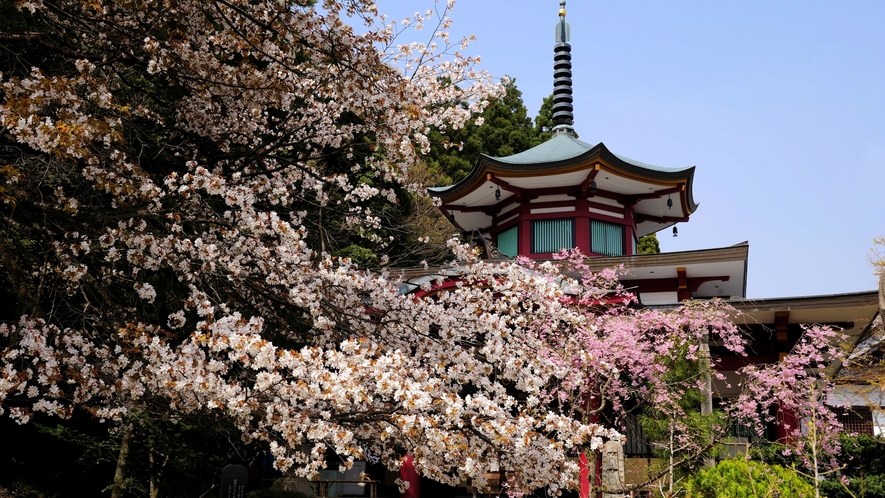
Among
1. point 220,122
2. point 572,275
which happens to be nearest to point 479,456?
point 220,122

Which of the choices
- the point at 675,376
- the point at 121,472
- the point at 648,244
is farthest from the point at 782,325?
the point at 648,244

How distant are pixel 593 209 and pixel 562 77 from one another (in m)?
6.25

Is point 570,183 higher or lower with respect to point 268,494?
higher

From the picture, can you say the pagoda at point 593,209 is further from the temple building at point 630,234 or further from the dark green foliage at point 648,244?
the dark green foliage at point 648,244

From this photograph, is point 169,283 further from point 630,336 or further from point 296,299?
point 630,336

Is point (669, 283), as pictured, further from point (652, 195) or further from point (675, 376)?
point (675, 376)

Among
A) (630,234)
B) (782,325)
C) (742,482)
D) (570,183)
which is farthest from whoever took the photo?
(630,234)

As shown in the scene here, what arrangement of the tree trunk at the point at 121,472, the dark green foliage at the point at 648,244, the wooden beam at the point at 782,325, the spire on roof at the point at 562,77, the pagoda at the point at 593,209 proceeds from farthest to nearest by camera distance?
the dark green foliage at the point at 648,244 < the spire on roof at the point at 562,77 < the pagoda at the point at 593,209 < the wooden beam at the point at 782,325 < the tree trunk at the point at 121,472

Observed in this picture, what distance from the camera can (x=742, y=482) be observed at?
26.1ft

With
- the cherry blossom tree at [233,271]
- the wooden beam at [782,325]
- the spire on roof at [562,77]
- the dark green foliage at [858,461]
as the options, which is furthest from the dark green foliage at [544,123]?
the cherry blossom tree at [233,271]

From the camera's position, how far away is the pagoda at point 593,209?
1571 cm

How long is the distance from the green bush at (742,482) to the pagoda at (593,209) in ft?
23.3

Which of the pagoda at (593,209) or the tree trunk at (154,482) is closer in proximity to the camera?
the tree trunk at (154,482)

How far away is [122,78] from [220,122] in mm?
1076
